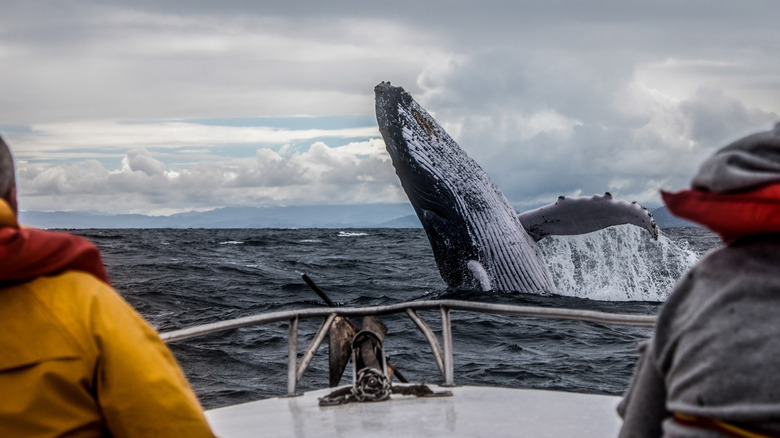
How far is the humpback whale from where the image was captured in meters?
9.40

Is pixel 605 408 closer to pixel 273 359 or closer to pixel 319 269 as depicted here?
pixel 273 359

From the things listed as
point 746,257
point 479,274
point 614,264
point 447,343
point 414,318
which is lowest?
point 479,274

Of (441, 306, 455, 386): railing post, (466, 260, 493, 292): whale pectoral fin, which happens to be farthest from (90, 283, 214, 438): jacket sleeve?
(466, 260, 493, 292): whale pectoral fin

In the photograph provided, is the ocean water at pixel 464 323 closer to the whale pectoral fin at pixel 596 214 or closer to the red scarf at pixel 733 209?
the whale pectoral fin at pixel 596 214

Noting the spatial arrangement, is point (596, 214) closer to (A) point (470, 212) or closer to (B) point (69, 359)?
(A) point (470, 212)

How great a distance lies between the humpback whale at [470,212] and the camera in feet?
30.8

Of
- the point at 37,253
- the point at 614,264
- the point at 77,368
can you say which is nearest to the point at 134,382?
the point at 77,368

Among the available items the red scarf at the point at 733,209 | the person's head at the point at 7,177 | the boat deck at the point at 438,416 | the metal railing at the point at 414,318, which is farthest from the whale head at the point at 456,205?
the red scarf at the point at 733,209

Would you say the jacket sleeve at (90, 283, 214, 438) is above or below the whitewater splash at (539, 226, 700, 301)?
above

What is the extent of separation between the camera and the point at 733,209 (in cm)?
112

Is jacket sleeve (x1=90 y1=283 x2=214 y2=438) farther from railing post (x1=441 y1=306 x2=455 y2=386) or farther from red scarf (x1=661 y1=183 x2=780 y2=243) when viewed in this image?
railing post (x1=441 y1=306 x2=455 y2=386)

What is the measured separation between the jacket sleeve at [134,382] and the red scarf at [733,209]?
31.8 inches

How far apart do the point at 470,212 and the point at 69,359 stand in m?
8.87

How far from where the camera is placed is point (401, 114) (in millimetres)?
9523
